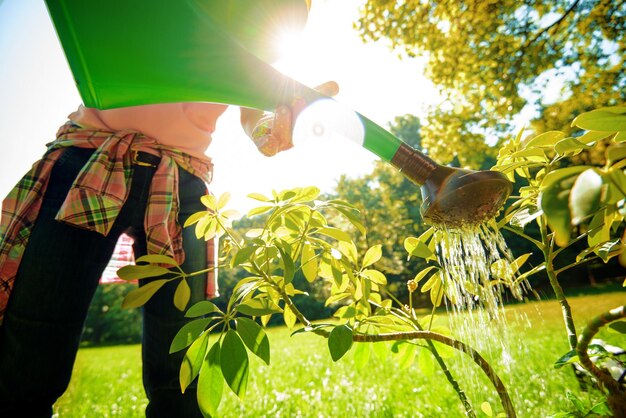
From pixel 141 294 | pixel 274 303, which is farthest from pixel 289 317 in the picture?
pixel 141 294

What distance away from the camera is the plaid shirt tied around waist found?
2.77 ft

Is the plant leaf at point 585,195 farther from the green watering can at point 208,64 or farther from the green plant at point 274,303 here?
the green plant at point 274,303

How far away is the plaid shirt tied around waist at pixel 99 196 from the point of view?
843 millimetres

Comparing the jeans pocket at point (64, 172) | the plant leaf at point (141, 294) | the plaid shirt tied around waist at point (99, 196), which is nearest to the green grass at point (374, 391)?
the plant leaf at point (141, 294)

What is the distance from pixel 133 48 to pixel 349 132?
505 millimetres

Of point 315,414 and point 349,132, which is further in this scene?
point 315,414

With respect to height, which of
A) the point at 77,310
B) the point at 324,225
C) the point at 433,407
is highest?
the point at 324,225

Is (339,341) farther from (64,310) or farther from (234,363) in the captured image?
(64,310)

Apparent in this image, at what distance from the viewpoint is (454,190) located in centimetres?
53

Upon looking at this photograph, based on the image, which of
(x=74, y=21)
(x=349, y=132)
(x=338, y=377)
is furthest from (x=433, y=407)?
(x=74, y=21)

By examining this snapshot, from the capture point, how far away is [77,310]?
2.89 feet

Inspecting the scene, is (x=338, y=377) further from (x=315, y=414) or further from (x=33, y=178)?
(x=33, y=178)

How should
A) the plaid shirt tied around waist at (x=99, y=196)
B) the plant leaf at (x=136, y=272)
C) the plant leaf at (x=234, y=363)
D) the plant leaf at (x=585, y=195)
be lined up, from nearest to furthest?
1. the plant leaf at (x=585, y=195)
2. the plant leaf at (x=234, y=363)
3. the plant leaf at (x=136, y=272)
4. the plaid shirt tied around waist at (x=99, y=196)

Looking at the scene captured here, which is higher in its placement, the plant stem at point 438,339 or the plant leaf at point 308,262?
the plant leaf at point 308,262
